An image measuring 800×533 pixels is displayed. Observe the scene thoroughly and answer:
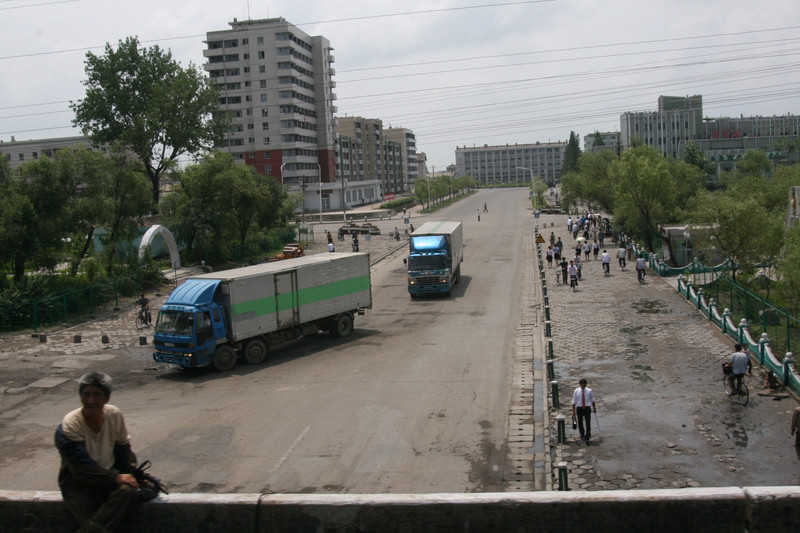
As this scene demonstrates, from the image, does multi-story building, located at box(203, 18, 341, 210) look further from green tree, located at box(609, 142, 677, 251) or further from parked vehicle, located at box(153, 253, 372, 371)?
parked vehicle, located at box(153, 253, 372, 371)

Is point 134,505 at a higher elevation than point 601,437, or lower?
higher

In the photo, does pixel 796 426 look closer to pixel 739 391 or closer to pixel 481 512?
pixel 739 391

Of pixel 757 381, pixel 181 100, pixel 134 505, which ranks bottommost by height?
pixel 757 381

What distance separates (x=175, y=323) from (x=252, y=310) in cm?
246

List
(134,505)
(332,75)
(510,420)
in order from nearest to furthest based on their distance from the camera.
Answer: (134,505)
(510,420)
(332,75)

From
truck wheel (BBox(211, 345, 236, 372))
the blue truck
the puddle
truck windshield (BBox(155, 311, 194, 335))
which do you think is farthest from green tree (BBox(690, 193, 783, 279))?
truck windshield (BBox(155, 311, 194, 335))

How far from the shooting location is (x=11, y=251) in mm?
29391

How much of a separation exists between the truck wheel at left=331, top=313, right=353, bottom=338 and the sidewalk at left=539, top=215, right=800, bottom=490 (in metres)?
7.79

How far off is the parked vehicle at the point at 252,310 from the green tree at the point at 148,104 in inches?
1615

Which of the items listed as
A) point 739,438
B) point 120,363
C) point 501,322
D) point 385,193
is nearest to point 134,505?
point 739,438

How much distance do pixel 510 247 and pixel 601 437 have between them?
42009 mm

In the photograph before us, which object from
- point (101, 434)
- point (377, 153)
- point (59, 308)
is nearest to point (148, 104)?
point (59, 308)

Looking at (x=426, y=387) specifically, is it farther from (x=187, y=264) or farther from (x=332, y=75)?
(x=332, y=75)

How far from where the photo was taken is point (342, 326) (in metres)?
26.1
